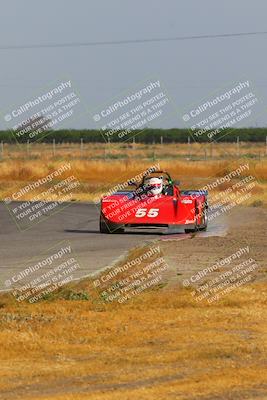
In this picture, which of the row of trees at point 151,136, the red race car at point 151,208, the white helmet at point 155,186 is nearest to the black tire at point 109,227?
the red race car at point 151,208

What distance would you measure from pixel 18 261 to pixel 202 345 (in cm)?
964

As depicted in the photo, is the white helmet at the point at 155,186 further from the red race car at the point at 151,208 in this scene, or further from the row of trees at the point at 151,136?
the row of trees at the point at 151,136

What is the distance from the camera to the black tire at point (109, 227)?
88.5 feet

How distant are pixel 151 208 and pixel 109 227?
3.71 ft

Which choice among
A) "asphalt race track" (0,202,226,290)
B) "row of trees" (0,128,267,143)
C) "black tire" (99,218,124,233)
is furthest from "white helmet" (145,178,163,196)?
"row of trees" (0,128,267,143)

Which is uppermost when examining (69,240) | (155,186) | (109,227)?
(155,186)

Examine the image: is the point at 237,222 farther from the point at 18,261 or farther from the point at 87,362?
the point at 87,362

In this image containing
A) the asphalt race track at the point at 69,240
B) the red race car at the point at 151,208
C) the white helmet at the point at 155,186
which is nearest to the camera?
the asphalt race track at the point at 69,240

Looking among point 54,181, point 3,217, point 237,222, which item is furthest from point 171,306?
point 54,181

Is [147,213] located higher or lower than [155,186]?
lower

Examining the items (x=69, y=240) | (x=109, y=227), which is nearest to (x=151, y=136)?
Result: (x=109, y=227)

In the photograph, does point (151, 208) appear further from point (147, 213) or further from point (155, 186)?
point (155, 186)

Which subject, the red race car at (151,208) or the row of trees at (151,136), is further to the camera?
the row of trees at (151,136)

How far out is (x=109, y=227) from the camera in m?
27.0
